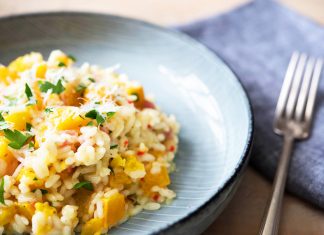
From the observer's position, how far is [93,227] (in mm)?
1889

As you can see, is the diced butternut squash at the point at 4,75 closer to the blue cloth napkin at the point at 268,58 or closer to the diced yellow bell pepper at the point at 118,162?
the diced yellow bell pepper at the point at 118,162

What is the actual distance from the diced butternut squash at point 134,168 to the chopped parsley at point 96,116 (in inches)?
7.9

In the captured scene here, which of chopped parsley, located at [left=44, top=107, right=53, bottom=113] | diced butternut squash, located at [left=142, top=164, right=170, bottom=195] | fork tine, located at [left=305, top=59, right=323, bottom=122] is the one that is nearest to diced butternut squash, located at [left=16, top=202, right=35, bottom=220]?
chopped parsley, located at [left=44, top=107, right=53, bottom=113]

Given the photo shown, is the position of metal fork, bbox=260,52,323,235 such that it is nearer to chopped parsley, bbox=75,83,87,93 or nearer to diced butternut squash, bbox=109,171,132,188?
diced butternut squash, bbox=109,171,132,188

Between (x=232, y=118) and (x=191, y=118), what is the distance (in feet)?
Result: 0.91

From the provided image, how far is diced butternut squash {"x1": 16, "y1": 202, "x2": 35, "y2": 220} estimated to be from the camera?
1.85m

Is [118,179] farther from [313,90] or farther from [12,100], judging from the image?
[313,90]

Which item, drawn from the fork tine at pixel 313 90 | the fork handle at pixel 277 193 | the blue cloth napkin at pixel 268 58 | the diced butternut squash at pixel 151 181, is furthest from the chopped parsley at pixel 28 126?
the fork tine at pixel 313 90

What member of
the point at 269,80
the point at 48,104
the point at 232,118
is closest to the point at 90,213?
the point at 48,104

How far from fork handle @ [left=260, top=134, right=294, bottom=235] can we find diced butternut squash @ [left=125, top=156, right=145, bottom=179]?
1.76 ft

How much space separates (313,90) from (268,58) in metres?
0.48

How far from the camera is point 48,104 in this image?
2105 millimetres

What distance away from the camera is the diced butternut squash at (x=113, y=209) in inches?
74.7

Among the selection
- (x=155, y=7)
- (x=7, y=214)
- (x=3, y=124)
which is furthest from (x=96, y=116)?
(x=155, y=7)
